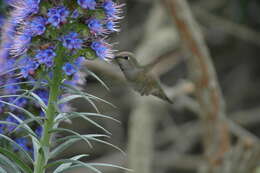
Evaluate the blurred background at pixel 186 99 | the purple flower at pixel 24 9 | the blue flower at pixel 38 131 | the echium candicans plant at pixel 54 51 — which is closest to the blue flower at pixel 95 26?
the echium candicans plant at pixel 54 51

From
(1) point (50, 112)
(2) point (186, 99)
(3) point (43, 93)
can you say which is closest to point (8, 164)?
(1) point (50, 112)

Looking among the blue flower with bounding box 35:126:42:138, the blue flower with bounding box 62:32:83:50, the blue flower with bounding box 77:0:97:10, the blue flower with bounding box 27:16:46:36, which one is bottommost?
the blue flower with bounding box 35:126:42:138

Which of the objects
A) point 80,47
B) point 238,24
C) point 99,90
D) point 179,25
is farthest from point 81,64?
point 99,90

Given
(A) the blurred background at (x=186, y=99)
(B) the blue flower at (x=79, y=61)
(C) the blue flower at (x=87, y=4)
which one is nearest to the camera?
(C) the blue flower at (x=87, y=4)

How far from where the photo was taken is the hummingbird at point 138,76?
283cm

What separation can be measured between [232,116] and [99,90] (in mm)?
1870

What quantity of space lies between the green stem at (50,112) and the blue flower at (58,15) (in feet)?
0.37

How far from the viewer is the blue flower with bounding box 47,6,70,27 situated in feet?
6.97

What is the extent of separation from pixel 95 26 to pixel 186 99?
3970mm

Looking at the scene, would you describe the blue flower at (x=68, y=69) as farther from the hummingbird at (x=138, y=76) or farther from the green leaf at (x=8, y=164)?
the hummingbird at (x=138, y=76)

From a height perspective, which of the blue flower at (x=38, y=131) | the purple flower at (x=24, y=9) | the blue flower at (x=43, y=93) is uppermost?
the purple flower at (x=24, y=9)

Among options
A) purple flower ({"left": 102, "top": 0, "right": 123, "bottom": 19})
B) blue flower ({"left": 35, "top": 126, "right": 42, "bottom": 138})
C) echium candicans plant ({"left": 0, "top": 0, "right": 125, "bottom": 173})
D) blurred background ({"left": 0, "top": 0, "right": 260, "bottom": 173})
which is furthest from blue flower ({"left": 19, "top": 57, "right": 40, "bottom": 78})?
blurred background ({"left": 0, "top": 0, "right": 260, "bottom": 173})

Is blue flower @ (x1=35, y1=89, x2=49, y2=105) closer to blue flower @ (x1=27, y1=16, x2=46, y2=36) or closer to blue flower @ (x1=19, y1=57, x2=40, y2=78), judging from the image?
blue flower @ (x1=19, y1=57, x2=40, y2=78)

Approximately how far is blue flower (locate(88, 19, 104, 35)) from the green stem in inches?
5.5
